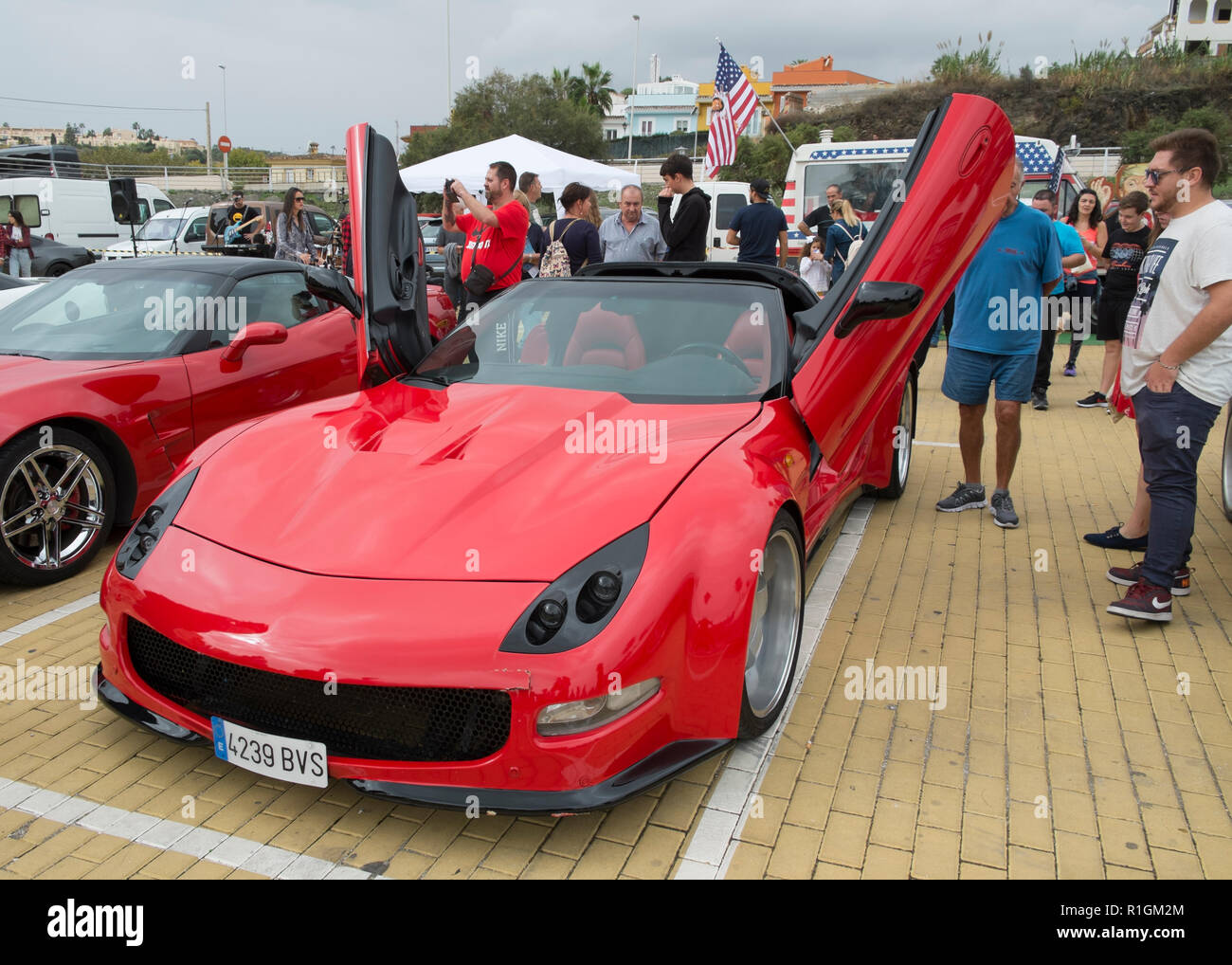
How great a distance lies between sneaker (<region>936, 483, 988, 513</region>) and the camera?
5.75 m

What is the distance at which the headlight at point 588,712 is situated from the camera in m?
2.32

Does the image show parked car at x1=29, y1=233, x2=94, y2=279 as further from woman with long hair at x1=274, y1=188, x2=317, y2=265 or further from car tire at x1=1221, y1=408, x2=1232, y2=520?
car tire at x1=1221, y1=408, x2=1232, y2=520

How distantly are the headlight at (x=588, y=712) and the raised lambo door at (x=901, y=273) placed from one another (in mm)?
1617

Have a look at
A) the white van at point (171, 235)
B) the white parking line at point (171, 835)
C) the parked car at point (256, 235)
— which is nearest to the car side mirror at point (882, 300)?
the white parking line at point (171, 835)

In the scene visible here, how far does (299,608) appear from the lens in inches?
94.9

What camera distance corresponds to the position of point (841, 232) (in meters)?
10.4

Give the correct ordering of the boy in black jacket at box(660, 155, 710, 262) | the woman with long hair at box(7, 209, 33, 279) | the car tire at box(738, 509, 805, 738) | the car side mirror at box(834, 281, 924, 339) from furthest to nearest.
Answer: the woman with long hair at box(7, 209, 33, 279) → the boy in black jacket at box(660, 155, 710, 262) → the car side mirror at box(834, 281, 924, 339) → the car tire at box(738, 509, 805, 738)

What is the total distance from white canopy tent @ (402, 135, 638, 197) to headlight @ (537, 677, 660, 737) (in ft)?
46.5

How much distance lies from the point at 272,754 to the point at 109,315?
368cm

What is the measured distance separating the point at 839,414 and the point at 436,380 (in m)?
1.68

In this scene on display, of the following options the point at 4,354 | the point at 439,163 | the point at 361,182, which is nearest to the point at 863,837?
the point at 361,182

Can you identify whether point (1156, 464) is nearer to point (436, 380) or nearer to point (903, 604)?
point (903, 604)

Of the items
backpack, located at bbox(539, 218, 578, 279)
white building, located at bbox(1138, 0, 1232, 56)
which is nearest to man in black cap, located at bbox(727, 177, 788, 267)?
backpack, located at bbox(539, 218, 578, 279)

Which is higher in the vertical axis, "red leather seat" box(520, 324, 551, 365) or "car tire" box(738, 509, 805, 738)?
"red leather seat" box(520, 324, 551, 365)
